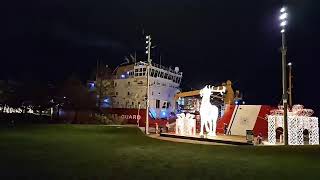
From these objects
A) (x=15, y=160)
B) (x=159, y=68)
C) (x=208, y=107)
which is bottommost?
(x=15, y=160)

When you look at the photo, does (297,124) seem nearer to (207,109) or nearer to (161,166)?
(207,109)

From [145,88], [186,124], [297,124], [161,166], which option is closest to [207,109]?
[186,124]

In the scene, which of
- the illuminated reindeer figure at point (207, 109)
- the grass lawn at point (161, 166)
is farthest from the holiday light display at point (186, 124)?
the grass lawn at point (161, 166)

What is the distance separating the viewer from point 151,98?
58.0 m

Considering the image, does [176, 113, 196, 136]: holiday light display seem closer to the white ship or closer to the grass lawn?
the grass lawn

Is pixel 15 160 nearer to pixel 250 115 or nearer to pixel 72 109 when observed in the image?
pixel 250 115

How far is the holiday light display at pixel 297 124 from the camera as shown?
1858 centimetres

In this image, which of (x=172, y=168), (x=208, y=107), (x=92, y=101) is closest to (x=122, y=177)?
(x=172, y=168)

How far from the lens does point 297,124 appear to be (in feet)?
60.9

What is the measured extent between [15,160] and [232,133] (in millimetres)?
16767

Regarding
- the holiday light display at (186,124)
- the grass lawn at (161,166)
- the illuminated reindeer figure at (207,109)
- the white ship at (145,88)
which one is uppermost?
the white ship at (145,88)

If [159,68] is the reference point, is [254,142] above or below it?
below

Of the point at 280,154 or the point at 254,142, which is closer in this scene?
the point at 280,154

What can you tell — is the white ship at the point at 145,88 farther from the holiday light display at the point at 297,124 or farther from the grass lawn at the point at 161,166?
the grass lawn at the point at 161,166
